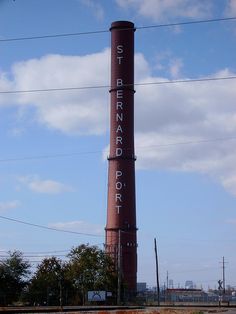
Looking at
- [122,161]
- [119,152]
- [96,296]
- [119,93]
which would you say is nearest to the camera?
[96,296]

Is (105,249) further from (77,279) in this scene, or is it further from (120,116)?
(120,116)

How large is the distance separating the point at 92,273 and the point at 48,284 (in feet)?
19.0

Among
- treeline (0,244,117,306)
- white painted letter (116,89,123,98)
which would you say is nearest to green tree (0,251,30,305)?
treeline (0,244,117,306)

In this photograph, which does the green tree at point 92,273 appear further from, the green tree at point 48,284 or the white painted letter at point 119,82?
the white painted letter at point 119,82

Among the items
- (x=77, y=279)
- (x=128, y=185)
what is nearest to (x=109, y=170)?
(x=128, y=185)

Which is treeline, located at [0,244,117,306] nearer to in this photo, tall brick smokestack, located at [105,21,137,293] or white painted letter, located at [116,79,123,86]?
tall brick smokestack, located at [105,21,137,293]

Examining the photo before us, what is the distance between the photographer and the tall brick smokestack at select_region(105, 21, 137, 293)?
76.5 metres

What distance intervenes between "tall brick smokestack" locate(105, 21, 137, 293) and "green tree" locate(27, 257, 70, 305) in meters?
7.24

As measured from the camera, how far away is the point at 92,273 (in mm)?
79375

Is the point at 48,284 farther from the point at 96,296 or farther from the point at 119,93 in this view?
the point at 119,93

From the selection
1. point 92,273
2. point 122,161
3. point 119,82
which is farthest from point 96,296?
point 119,82

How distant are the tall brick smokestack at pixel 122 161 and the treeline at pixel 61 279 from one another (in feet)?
7.71

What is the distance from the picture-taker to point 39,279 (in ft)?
256

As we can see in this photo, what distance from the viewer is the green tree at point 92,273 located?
78.0 meters
